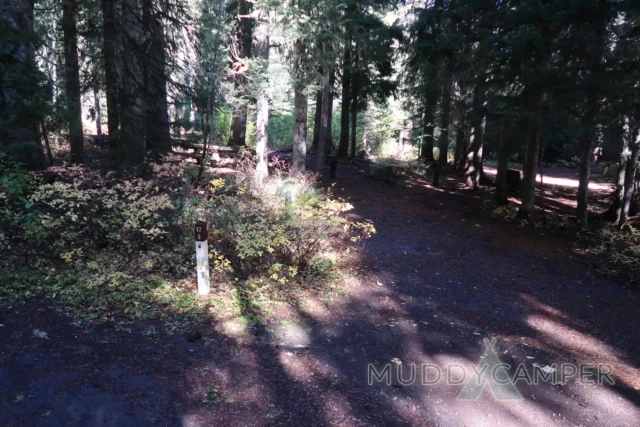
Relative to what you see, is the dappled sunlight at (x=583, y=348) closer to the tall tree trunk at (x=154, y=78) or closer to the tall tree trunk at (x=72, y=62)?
the tall tree trunk at (x=154, y=78)

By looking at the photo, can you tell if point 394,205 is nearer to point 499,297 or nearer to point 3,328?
point 499,297

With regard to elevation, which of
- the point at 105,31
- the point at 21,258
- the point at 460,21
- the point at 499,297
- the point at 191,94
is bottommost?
the point at 499,297

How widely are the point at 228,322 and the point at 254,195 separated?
5.15 meters

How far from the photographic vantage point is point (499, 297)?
253 inches

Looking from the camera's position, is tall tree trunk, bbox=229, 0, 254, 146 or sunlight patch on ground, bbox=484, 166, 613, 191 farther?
sunlight patch on ground, bbox=484, 166, 613, 191

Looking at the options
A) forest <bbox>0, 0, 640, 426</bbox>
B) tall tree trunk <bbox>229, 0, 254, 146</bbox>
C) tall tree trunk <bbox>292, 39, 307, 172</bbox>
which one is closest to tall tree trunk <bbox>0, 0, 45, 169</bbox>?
forest <bbox>0, 0, 640, 426</bbox>

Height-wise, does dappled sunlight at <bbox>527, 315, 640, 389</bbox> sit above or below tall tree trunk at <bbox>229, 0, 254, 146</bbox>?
below

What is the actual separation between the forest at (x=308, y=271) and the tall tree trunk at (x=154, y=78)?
0.25ft

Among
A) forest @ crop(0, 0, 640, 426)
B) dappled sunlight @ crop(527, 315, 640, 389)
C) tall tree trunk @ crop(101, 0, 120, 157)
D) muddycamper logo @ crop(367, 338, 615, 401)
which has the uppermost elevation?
tall tree trunk @ crop(101, 0, 120, 157)

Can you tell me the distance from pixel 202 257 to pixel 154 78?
7436 mm

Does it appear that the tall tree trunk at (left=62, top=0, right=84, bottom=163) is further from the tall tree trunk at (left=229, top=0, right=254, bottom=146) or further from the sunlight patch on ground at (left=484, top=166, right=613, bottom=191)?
the sunlight patch on ground at (left=484, top=166, right=613, bottom=191)

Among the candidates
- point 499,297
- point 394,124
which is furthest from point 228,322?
point 394,124

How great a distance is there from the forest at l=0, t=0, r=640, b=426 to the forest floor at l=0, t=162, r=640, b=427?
0.03 m

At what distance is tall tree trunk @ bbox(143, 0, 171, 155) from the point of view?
9906 mm
